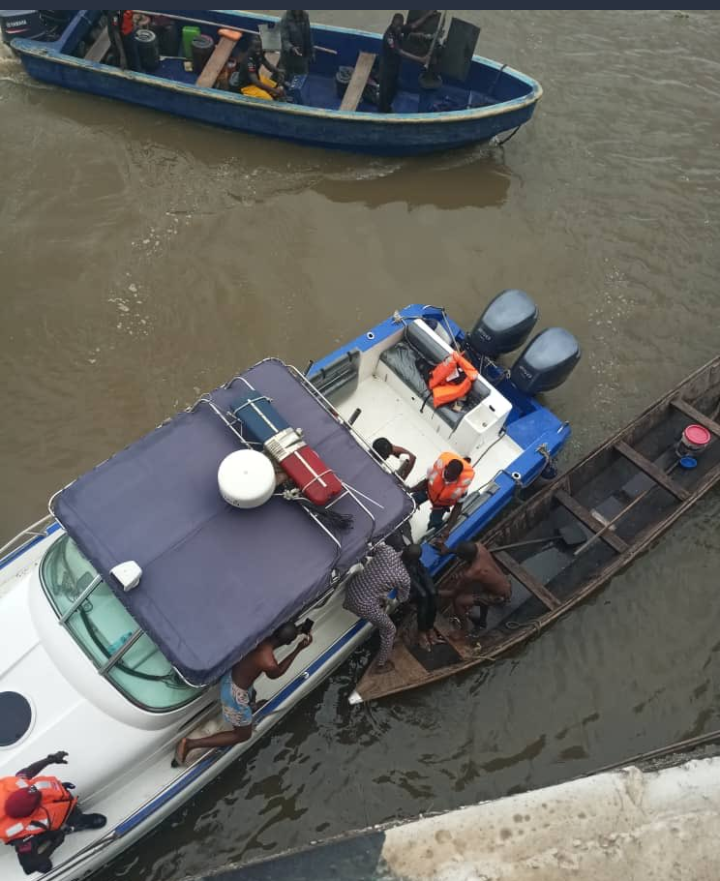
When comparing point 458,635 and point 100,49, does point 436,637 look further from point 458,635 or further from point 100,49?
point 100,49

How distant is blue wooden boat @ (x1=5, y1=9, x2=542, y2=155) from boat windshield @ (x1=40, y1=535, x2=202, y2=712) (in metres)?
7.38

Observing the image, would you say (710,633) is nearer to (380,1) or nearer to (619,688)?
(619,688)

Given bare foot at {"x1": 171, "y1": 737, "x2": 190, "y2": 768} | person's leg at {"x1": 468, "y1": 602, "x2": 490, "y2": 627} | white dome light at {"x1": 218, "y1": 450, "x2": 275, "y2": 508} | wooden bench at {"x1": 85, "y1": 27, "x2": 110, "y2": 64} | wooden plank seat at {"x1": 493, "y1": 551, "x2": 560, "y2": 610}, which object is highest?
wooden bench at {"x1": 85, "y1": 27, "x2": 110, "y2": 64}

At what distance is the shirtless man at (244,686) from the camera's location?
14.0 feet

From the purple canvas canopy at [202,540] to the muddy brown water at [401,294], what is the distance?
2.49 m

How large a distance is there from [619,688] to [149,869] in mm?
4601

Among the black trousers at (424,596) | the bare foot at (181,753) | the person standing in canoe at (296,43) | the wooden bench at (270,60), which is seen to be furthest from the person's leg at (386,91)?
the bare foot at (181,753)

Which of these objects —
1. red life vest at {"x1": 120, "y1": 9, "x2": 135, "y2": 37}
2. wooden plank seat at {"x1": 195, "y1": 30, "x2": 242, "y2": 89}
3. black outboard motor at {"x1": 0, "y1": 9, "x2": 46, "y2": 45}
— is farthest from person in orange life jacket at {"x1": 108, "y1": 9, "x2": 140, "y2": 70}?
black outboard motor at {"x1": 0, "y1": 9, "x2": 46, "y2": 45}

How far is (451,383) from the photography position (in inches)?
258

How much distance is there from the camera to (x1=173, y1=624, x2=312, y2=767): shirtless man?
426 centimetres

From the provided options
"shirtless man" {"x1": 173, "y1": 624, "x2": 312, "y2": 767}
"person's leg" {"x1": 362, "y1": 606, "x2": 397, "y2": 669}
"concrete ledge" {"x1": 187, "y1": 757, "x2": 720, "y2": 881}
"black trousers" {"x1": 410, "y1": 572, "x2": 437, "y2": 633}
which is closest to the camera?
"concrete ledge" {"x1": 187, "y1": 757, "x2": 720, "y2": 881}

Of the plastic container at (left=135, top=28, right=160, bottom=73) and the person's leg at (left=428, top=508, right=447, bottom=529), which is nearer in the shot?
the person's leg at (left=428, top=508, right=447, bottom=529)

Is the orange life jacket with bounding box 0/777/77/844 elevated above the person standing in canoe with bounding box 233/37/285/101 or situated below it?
below

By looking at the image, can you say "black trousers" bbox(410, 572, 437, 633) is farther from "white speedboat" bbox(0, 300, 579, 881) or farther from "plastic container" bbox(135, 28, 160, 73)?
"plastic container" bbox(135, 28, 160, 73)
